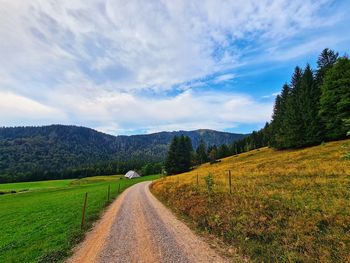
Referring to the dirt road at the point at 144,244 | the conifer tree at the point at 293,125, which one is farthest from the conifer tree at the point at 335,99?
the dirt road at the point at 144,244

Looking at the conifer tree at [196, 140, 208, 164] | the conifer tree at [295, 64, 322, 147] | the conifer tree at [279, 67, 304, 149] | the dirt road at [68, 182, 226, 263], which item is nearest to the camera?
the dirt road at [68, 182, 226, 263]

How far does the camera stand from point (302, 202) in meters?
11.7

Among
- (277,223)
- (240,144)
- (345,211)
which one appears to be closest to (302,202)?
(345,211)

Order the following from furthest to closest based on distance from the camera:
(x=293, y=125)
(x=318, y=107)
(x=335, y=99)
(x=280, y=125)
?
(x=280, y=125) < (x=293, y=125) < (x=318, y=107) < (x=335, y=99)

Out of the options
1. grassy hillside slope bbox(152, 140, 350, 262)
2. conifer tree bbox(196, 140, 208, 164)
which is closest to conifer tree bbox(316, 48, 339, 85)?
grassy hillside slope bbox(152, 140, 350, 262)

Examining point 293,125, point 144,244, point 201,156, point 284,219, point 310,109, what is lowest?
point 144,244

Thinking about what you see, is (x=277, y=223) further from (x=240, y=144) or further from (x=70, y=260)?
(x=240, y=144)

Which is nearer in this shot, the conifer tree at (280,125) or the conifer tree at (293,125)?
the conifer tree at (293,125)

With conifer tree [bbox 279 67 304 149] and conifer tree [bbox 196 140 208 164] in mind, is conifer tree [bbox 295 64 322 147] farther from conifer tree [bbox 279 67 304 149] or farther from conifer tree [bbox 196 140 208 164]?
conifer tree [bbox 196 140 208 164]

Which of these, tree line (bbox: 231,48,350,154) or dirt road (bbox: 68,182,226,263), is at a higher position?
tree line (bbox: 231,48,350,154)

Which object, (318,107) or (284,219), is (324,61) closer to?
(318,107)

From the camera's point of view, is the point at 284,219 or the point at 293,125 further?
the point at 293,125

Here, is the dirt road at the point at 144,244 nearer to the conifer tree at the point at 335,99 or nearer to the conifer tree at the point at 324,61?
the conifer tree at the point at 335,99

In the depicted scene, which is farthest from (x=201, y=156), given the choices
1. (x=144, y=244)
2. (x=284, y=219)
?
(x=144, y=244)
